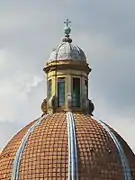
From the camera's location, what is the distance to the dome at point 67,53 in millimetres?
53031

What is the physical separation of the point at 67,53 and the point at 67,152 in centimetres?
663

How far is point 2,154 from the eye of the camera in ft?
166

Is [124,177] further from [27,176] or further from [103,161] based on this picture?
[27,176]

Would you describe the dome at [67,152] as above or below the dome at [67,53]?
below

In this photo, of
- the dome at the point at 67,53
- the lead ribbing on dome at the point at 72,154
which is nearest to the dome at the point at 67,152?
the lead ribbing on dome at the point at 72,154

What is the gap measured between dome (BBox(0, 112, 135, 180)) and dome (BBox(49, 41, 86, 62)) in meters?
3.60

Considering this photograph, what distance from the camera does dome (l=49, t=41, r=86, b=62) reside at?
5303cm

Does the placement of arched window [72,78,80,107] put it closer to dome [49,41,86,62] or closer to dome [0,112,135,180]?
dome [49,41,86,62]

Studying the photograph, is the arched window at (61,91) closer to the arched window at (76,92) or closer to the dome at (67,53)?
the arched window at (76,92)

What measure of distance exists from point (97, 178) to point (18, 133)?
5233mm

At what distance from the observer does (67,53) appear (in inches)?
2093

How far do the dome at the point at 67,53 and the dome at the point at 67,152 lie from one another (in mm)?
3604

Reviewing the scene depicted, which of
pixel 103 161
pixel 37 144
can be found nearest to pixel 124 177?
pixel 103 161

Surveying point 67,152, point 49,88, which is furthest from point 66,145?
point 49,88
